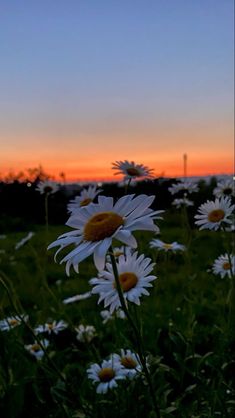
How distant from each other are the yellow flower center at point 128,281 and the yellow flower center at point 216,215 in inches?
16.9

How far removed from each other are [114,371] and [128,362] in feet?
0.32

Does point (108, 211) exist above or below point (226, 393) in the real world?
above

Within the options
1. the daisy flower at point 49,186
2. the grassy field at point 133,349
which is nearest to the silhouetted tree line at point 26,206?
the grassy field at point 133,349

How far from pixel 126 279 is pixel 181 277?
3.48 m

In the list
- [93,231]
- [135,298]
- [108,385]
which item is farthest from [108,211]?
[108,385]

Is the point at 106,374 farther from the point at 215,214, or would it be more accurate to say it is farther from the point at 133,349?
the point at 215,214

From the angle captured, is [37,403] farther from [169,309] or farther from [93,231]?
[93,231]

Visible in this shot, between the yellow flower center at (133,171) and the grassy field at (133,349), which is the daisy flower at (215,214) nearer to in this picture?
the grassy field at (133,349)

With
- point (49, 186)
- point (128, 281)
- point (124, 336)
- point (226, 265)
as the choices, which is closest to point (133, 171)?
point (226, 265)

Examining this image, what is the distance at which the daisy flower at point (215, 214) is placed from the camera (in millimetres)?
1782

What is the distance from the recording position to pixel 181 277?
494 cm

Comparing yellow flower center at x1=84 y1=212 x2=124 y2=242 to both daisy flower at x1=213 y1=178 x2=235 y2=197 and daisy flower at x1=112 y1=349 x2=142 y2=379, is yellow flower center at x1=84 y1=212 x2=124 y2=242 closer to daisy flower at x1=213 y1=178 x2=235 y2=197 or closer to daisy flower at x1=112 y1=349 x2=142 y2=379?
daisy flower at x1=112 y1=349 x2=142 y2=379

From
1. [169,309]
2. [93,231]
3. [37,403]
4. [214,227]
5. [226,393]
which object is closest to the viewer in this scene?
[93,231]

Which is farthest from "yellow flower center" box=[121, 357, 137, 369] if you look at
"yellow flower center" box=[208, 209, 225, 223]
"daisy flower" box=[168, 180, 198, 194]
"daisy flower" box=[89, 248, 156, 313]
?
"daisy flower" box=[168, 180, 198, 194]
